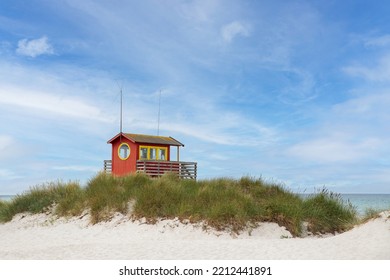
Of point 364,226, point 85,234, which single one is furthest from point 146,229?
point 364,226

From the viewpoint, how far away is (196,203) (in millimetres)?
15602

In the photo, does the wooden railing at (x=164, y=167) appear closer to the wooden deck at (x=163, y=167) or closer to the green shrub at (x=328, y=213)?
the wooden deck at (x=163, y=167)

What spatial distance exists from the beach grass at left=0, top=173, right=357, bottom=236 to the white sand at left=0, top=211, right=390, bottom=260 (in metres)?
0.49

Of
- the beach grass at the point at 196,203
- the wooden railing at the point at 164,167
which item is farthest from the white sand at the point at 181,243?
the wooden railing at the point at 164,167

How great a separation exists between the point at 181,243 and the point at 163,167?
1669 cm

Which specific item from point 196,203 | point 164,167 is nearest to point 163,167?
point 164,167

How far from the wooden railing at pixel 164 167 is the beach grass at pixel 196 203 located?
7120mm

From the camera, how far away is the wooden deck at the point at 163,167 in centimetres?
2755

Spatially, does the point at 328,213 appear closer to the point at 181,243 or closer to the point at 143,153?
the point at 181,243

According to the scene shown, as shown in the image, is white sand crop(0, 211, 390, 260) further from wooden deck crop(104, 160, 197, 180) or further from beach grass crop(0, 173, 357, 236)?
wooden deck crop(104, 160, 197, 180)

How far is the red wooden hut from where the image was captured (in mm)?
27750

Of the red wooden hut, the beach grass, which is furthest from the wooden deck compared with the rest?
the beach grass

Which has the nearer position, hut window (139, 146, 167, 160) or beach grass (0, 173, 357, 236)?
beach grass (0, 173, 357, 236)
